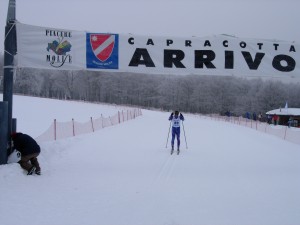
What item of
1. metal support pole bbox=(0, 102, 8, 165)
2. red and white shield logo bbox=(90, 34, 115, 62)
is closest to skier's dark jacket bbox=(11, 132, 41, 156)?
metal support pole bbox=(0, 102, 8, 165)

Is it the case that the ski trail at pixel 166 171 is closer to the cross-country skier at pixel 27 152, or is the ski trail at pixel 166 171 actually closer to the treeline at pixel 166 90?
the cross-country skier at pixel 27 152

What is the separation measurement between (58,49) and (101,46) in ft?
4.12

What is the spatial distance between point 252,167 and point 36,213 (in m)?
7.52

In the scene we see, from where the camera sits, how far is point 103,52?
1052 cm

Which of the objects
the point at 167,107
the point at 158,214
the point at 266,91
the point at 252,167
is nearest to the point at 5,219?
the point at 158,214

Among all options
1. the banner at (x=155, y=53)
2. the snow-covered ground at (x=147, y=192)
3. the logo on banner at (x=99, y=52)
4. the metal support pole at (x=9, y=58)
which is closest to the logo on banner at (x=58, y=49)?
the banner at (x=155, y=53)

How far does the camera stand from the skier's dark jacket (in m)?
8.33

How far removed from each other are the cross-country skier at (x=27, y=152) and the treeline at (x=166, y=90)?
298ft

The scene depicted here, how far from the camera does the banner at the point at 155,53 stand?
10242 millimetres

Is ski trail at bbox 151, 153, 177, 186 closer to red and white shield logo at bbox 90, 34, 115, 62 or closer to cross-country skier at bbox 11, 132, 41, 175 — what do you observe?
cross-country skier at bbox 11, 132, 41, 175

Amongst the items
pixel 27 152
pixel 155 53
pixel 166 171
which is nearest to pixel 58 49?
pixel 155 53

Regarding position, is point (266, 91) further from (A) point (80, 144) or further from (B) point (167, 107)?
(A) point (80, 144)

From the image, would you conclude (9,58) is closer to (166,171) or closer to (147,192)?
(147,192)

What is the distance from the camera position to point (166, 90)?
119 meters
